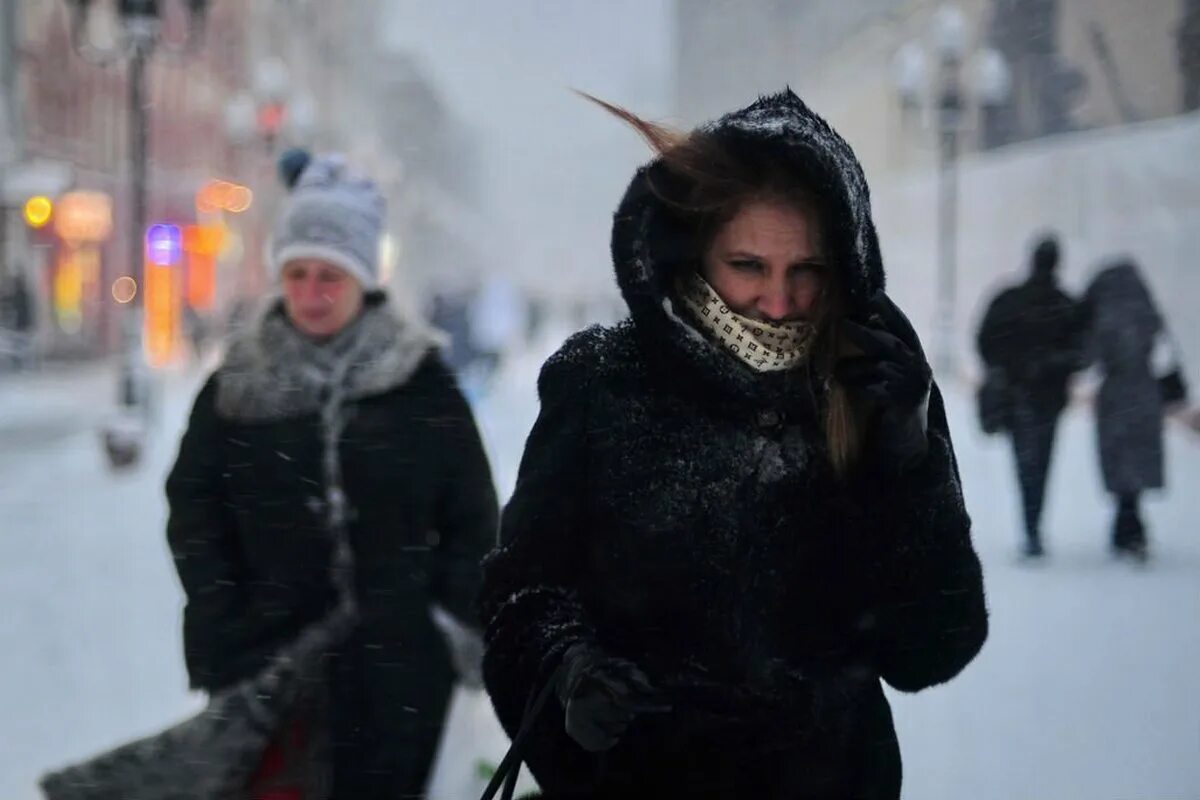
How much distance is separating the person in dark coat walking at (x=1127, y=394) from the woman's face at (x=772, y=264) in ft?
22.6

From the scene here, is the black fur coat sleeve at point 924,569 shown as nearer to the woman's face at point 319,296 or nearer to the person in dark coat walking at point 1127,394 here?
the woman's face at point 319,296

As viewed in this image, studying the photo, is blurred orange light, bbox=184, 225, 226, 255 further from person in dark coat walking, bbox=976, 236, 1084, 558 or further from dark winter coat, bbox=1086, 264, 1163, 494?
dark winter coat, bbox=1086, 264, 1163, 494

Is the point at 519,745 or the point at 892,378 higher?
the point at 892,378

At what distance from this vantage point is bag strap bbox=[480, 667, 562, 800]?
1.82 meters

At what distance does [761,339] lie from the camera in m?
1.88

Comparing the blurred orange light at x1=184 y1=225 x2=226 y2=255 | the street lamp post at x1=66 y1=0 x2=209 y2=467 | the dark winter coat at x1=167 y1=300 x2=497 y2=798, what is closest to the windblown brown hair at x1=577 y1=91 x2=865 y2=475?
the dark winter coat at x1=167 y1=300 x2=497 y2=798

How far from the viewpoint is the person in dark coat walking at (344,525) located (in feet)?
10.1

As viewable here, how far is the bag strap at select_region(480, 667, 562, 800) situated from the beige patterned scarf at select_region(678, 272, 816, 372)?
0.45 m

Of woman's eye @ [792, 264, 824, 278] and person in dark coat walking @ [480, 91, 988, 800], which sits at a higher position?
woman's eye @ [792, 264, 824, 278]

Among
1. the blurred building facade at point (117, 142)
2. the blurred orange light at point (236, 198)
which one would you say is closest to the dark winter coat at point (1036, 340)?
the blurred building facade at point (117, 142)

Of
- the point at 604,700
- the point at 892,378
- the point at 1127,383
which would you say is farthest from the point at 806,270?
the point at 1127,383

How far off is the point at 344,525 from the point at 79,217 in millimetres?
30598

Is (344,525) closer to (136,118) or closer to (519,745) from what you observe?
(519,745)

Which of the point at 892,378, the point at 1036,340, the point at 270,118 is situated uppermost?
the point at 270,118
